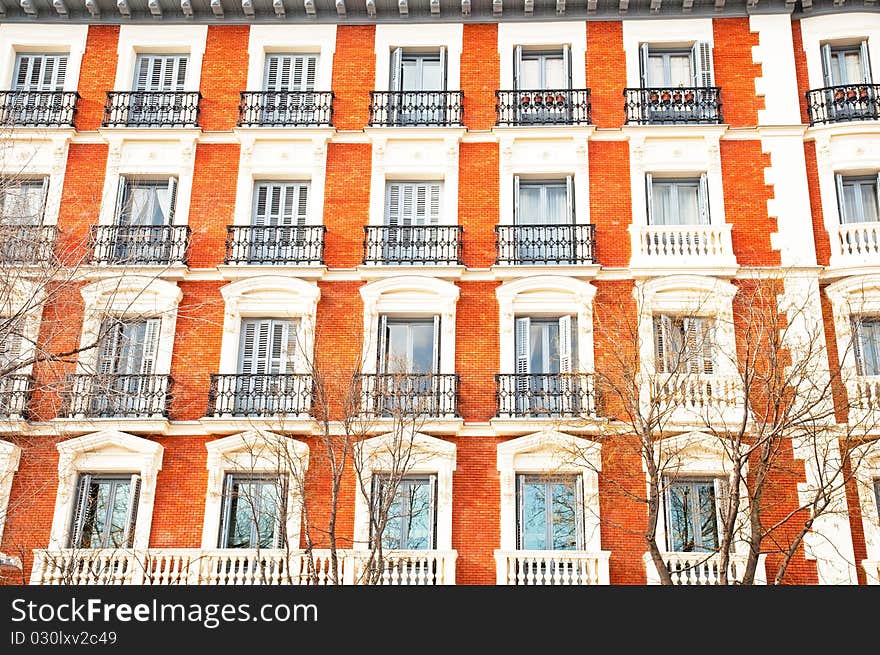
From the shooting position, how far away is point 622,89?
75.3ft

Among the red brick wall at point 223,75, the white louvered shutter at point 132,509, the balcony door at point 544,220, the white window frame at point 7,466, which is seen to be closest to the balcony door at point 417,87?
the balcony door at point 544,220

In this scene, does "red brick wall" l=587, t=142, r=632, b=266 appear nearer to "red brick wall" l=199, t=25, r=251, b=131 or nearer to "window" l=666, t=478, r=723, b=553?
"window" l=666, t=478, r=723, b=553

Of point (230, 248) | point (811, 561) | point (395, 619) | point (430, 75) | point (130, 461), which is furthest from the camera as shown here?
point (430, 75)

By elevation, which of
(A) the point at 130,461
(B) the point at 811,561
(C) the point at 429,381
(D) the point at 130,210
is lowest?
(B) the point at 811,561

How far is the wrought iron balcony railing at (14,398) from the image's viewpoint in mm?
19938

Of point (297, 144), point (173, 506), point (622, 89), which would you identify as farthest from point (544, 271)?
point (173, 506)

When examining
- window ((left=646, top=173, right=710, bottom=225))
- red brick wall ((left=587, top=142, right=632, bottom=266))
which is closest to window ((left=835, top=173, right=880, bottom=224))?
window ((left=646, top=173, right=710, bottom=225))

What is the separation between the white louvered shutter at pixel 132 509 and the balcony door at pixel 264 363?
2398mm

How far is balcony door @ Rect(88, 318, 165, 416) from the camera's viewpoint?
20391mm

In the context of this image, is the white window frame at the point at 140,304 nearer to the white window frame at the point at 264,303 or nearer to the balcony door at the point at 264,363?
the white window frame at the point at 264,303

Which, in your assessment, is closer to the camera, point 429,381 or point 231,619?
point 231,619

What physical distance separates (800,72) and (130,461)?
1677cm

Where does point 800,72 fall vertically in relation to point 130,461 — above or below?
above

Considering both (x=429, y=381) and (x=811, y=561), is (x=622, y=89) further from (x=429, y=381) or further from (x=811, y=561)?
(x=811, y=561)
